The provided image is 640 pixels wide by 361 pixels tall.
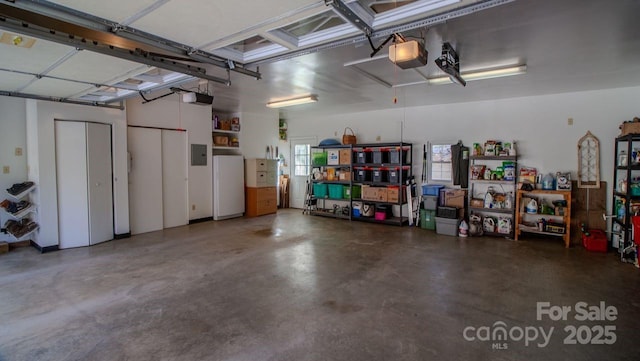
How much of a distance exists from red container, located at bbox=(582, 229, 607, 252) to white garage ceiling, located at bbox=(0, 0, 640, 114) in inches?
97.4

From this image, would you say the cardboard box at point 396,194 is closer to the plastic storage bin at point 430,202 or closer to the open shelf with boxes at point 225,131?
the plastic storage bin at point 430,202

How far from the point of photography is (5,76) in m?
3.56

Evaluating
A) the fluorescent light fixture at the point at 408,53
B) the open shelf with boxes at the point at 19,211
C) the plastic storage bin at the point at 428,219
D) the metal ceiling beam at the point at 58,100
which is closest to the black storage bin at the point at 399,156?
the plastic storage bin at the point at 428,219

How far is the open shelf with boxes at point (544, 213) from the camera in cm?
553

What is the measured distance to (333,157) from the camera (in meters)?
8.29

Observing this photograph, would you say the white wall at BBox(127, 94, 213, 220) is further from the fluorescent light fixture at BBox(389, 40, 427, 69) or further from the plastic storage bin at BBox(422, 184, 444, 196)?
the fluorescent light fixture at BBox(389, 40, 427, 69)

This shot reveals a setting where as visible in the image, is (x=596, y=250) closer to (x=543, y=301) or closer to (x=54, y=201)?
(x=543, y=301)

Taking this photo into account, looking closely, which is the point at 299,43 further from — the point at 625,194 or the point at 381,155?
the point at 625,194

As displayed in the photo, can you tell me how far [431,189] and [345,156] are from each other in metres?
2.22

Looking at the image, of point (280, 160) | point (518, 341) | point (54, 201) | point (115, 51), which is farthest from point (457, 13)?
point (280, 160)

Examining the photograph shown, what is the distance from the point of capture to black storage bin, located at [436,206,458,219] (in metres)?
6.25

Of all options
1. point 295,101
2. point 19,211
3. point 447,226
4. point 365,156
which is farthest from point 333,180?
point 19,211

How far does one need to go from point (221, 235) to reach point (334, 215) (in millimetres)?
2982

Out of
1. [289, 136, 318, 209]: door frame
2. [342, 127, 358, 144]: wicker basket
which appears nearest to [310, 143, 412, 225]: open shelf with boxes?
[342, 127, 358, 144]: wicker basket
